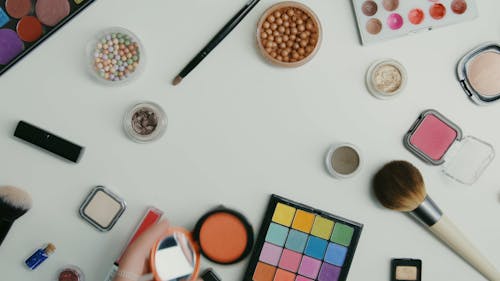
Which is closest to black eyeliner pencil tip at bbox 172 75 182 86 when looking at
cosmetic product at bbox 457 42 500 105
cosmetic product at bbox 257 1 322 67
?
cosmetic product at bbox 257 1 322 67

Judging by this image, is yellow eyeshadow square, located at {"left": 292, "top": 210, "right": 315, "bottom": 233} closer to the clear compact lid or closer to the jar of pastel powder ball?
the clear compact lid

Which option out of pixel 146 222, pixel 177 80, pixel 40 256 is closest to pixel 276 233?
pixel 146 222

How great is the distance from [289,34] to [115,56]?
352 millimetres

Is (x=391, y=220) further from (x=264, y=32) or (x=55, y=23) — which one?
(x=55, y=23)

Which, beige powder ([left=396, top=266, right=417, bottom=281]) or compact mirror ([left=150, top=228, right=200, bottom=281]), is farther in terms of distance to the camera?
beige powder ([left=396, top=266, right=417, bottom=281])

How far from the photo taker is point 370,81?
114 cm

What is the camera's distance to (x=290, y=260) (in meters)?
1.17

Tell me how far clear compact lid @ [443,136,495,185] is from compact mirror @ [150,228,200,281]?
550 mm

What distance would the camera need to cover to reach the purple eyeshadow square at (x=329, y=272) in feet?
3.81

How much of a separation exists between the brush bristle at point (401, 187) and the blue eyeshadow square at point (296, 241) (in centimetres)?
18

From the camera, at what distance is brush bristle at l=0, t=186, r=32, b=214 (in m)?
1.10

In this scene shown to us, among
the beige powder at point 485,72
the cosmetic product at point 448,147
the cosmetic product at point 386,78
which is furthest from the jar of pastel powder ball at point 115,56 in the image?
the beige powder at point 485,72

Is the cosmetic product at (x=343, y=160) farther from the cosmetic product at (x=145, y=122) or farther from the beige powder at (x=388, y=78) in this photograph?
the cosmetic product at (x=145, y=122)

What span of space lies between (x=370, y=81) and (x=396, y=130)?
0.12m
